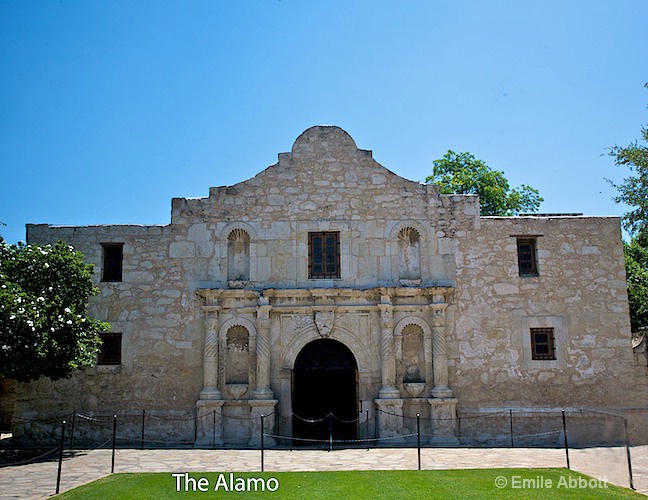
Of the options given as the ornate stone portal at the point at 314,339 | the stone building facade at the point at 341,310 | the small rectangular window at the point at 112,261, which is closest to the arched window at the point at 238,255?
the stone building facade at the point at 341,310

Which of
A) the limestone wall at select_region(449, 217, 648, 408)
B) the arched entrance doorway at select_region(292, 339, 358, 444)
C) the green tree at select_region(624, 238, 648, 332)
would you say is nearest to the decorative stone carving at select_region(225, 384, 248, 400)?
the arched entrance doorway at select_region(292, 339, 358, 444)

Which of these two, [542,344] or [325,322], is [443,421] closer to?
[542,344]

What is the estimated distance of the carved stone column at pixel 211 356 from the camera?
617 inches

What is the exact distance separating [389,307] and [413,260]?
1.56 m

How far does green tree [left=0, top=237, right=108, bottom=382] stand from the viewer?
1309 centimetres

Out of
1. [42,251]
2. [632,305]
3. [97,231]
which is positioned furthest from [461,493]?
[632,305]

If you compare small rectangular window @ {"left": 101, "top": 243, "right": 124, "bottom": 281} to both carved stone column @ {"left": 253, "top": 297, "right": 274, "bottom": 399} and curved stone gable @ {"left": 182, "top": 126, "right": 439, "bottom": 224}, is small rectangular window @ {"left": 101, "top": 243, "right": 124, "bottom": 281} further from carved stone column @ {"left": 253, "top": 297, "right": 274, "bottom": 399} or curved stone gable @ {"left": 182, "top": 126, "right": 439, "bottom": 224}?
carved stone column @ {"left": 253, "top": 297, "right": 274, "bottom": 399}

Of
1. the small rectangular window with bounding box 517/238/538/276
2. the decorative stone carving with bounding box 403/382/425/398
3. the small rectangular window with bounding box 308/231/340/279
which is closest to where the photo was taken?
the decorative stone carving with bounding box 403/382/425/398

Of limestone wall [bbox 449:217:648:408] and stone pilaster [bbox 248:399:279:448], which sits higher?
limestone wall [bbox 449:217:648:408]

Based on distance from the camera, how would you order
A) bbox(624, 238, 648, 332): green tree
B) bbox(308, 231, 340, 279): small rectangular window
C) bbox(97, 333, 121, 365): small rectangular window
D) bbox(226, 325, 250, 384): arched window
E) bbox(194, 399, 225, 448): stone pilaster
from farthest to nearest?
bbox(624, 238, 648, 332): green tree → bbox(308, 231, 340, 279): small rectangular window → bbox(97, 333, 121, 365): small rectangular window → bbox(226, 325, 250, 384): arched window → bbox(194, 399, 225, 448): stone pilaster

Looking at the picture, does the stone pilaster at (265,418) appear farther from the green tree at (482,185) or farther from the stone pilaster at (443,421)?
the green tree at (482,185)

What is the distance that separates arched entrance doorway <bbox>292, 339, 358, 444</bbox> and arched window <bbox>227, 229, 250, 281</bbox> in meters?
2.56

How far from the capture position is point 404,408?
1567 centimetres

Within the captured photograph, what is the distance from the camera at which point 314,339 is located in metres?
16.1
